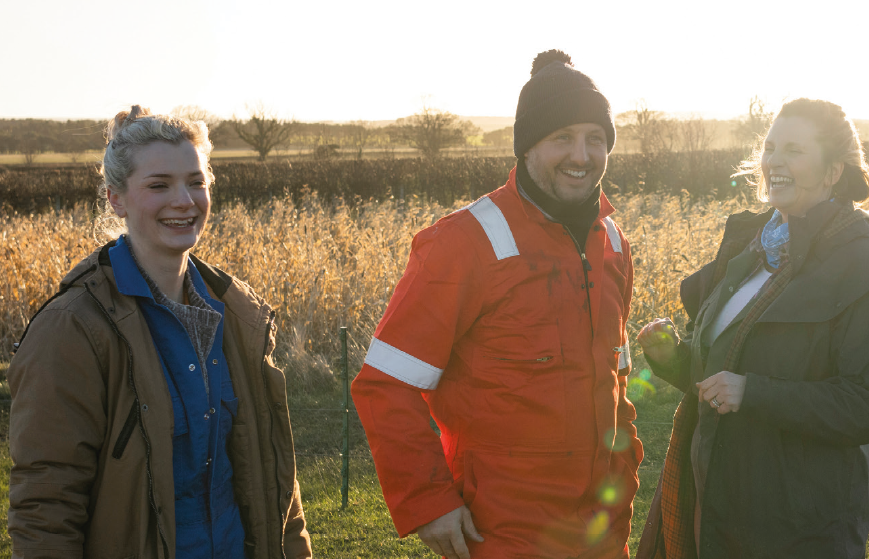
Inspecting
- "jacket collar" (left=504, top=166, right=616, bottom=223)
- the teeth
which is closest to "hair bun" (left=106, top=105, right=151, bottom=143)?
the teeth

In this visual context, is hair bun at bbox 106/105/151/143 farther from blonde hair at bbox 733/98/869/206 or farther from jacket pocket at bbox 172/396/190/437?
blonde hair at bbox 733/98/869/206

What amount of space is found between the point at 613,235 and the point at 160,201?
1576 millimetres

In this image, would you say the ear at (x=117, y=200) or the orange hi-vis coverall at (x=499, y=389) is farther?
the ear at (x=117, y=200)

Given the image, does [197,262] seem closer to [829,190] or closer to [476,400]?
[476,400]

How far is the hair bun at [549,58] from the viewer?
8.04 feet

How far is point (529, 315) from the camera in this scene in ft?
6.93

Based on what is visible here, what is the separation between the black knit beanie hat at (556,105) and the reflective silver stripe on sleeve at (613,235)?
0.90 feet

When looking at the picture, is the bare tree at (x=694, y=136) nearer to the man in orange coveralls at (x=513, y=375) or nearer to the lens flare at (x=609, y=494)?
the man in orange coveralls at (x=513, y=375)

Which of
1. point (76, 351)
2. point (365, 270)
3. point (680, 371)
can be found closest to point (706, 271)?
point (680, 371)

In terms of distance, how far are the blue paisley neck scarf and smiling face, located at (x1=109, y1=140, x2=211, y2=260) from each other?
210 centimetres

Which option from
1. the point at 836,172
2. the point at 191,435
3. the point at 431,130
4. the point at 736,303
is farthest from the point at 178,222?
the point at 431,130

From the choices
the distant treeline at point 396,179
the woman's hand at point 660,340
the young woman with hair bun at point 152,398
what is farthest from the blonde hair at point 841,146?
the distant treeline at point 396,179

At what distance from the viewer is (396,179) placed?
1061 inches

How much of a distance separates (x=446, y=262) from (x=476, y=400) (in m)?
0.45
